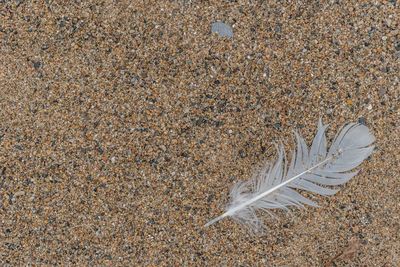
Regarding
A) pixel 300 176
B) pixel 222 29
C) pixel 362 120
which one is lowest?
pixel 300 176

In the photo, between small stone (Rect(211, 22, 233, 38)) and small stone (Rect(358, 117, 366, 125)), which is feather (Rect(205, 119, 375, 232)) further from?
small stone (Rect(211, 22, 233, 38))

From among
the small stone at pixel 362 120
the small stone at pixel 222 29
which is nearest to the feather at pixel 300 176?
the small stone at pixel 362 120

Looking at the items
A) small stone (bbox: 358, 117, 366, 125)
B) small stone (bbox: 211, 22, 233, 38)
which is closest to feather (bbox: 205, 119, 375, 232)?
small stone (bbox: 358, 117, 366, 125)

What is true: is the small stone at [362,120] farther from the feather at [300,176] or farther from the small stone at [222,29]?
the small stone at [222,29]

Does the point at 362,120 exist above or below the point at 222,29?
below

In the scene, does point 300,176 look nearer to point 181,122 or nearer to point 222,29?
point 181,122

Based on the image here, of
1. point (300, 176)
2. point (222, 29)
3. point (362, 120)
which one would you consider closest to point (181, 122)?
point (222, 29)
